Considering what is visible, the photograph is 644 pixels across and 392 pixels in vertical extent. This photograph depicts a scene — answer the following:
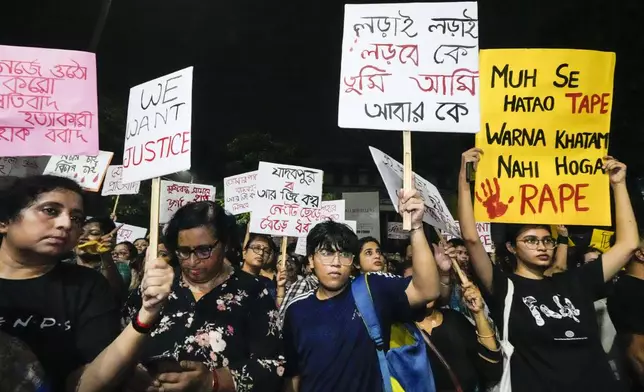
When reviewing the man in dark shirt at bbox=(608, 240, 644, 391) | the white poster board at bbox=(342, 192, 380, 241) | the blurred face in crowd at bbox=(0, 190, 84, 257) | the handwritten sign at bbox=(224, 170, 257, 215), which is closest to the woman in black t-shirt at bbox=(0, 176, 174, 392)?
the blurred face in crowd at bbox=(0, 190, 84, 257)

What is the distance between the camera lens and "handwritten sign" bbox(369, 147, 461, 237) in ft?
10.4

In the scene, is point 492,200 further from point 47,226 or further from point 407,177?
point 47,226

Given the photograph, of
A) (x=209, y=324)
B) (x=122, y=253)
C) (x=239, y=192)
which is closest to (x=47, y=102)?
(x=209, y=324)

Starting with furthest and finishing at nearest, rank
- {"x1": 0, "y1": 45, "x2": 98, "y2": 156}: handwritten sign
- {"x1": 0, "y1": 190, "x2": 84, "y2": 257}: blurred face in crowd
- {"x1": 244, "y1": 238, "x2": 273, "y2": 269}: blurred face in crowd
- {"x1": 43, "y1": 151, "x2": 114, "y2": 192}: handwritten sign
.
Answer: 1. {"x1": 43, "y1": 151, "x2": 114, "y2": 192}: handwritten sign
2. {"x1": 244, "y1": 238, "x2": 273, "y2": 269}: blurred face in crowd
3. {"x1": 0, "y1": 45, "x2": 98, "y2": 156}: handwritten sign
4. {"x1": 0, "y1": 190, "x2": 84, "y2": 257}: blurred face in crowd

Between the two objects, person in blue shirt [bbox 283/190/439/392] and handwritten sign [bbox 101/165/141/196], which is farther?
handwritten sign [bbox 101/165/141/196]

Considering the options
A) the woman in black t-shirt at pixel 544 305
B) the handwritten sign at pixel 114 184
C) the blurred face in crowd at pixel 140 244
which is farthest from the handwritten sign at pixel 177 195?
the woman in black t-shirt at pixel 544 305

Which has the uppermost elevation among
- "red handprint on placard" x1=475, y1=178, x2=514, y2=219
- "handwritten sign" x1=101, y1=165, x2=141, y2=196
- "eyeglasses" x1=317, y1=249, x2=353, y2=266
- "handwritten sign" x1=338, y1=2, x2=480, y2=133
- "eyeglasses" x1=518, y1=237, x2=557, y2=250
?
"handwritten sign" x1=338, y1=2, x2=480, y2=133

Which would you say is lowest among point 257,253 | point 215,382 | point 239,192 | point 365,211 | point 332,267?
point 215,382

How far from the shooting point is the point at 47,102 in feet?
10.3

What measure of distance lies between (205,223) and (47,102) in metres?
1.20

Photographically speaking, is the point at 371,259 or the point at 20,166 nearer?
the point at 20,166

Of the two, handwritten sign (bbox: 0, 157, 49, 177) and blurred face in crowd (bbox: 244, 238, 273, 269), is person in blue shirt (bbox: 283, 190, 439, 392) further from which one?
handwritten sign (bbox: 0, 157, 49, 177)

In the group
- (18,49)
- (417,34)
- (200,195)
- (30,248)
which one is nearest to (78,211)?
(30,248)

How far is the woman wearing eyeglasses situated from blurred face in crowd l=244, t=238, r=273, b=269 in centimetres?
278
